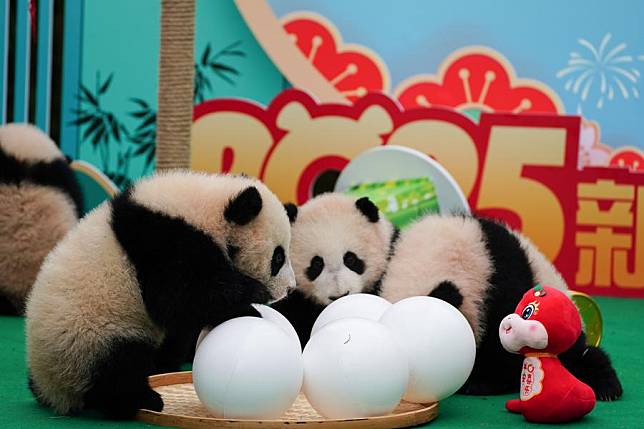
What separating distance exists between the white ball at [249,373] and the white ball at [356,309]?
1.62 feet

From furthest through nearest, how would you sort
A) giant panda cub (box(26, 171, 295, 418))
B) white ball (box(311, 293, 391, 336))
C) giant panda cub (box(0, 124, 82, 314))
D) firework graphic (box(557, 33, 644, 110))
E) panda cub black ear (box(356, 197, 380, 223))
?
firework graphic (box(557, 33, 644, 110))
giant panda cub (box(0, 124, 82, 314))
panda cub black ear (box(356, 197, 380, 223))
white ball (box(311, 293, 391, 336))
giant panda cub (box(26, 171, 295, 418))

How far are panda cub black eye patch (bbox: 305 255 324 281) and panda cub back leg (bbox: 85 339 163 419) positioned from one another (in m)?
1.07

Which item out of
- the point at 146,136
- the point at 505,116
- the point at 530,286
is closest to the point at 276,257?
the point at 530,286

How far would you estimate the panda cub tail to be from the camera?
303 centimetres

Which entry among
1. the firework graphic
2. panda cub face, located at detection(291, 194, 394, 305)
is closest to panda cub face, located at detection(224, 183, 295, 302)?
panda cub face, located at detection(291, 194, 394, 305)

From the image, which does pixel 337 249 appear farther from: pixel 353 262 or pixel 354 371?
pixel 354 371

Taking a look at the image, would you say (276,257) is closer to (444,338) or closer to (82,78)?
(444,338)

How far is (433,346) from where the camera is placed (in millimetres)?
2586

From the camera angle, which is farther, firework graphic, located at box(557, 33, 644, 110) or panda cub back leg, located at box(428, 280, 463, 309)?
firework graphic, located at box(557, 33, 644, 110)

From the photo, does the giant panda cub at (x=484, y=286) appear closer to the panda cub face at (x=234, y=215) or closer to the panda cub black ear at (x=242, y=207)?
the panda cub face at (x=234, y=215)

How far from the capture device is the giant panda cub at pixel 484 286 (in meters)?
3.03

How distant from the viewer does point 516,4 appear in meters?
7.84

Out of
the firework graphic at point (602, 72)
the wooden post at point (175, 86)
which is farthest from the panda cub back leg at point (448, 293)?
the firework graphic at point (602, 72)

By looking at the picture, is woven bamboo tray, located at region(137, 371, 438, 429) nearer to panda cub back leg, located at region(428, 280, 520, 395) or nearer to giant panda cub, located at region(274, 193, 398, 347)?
panda cub back leg, located at region(428, 280, 520, 395)
